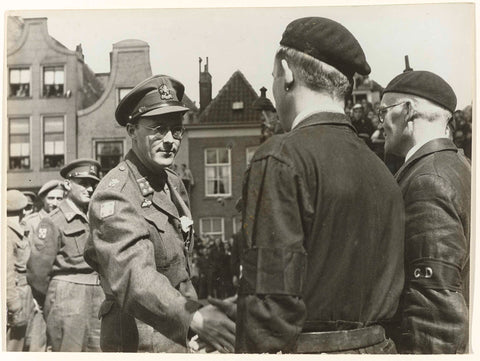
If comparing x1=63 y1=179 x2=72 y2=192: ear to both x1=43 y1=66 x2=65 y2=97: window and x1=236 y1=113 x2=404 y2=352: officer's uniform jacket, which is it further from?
x1=236 y1=113 x2=404 y2=352: officer's uniform jacket

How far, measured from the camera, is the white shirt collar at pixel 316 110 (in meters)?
2.71

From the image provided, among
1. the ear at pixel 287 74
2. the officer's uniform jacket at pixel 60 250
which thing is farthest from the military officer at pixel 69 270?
the ear at pixel 287 74

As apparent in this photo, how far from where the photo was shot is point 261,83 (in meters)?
3.74

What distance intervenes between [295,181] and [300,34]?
758 millimetres

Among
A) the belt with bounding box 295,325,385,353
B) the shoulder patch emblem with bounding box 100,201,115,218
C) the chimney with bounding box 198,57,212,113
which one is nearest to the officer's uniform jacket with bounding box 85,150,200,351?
the shoulder patch emblem with bounding box 100,201,115,218

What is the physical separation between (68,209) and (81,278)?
16.3 inches

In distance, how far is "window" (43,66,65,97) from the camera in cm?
387

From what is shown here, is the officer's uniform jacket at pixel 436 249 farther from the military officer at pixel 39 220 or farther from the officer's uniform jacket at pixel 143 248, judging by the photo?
the military officer at pixel 39 220

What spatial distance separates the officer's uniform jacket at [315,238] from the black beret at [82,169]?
1356 mm

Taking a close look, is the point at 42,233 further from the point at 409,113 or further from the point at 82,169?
the point at 409,113

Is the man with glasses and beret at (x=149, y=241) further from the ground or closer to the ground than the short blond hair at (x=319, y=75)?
closer to the ground

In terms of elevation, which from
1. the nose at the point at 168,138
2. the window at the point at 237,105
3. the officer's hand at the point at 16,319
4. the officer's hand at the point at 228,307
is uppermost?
the window at the point at 237,105

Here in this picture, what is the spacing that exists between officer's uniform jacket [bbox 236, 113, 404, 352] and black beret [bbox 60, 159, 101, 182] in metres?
1.36

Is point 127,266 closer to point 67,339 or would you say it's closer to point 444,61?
point 67,339
